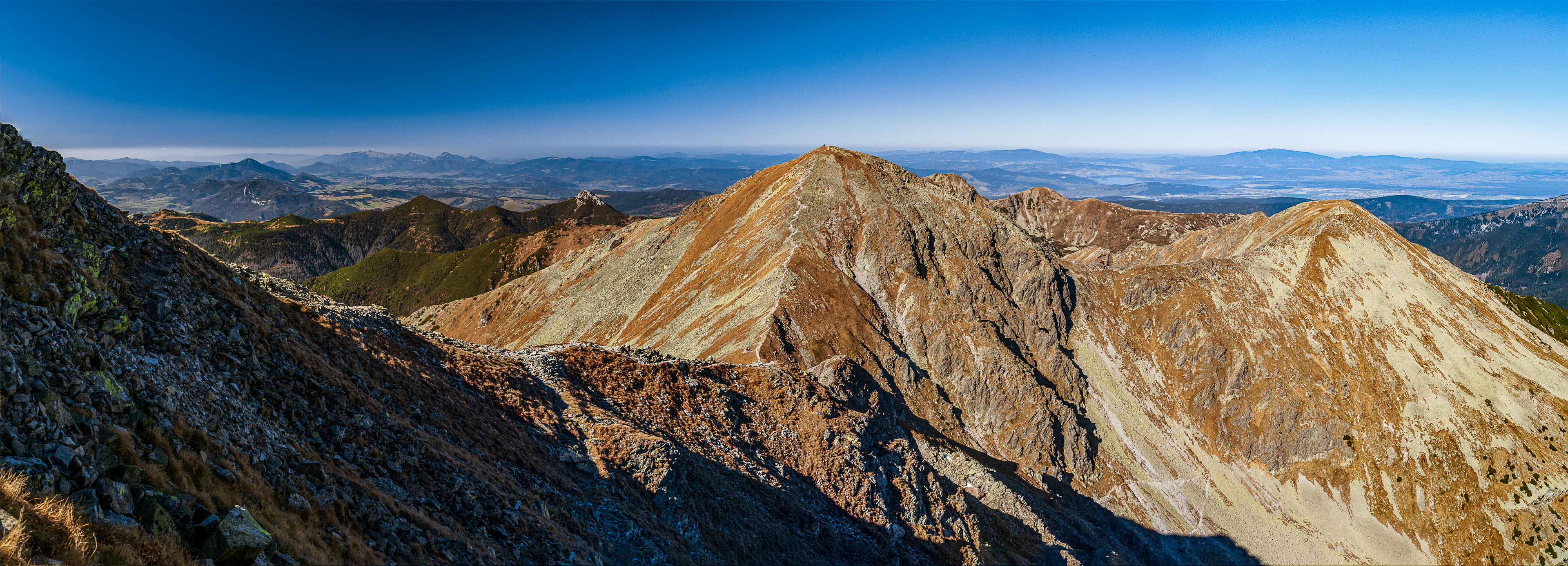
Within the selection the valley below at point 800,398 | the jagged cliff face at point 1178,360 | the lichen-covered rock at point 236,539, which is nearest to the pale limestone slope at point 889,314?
the jagged cliff face at point 1178,360

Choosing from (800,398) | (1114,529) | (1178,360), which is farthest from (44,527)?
(1178,360)

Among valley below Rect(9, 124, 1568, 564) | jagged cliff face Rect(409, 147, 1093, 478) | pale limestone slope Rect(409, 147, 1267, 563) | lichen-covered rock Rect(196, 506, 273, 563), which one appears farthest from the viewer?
jagged cliff face Rect(409, 147, 1093, 478)

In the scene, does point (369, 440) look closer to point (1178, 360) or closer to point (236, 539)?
point (236, 539)

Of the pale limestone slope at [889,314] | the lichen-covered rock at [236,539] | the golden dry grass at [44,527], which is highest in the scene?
the golden dry grass at [44,527]

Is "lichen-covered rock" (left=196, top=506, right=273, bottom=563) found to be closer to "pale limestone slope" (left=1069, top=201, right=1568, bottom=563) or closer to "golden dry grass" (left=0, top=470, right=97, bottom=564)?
"golden dry grass" (left=0, top=470, right=97, bottom=564)

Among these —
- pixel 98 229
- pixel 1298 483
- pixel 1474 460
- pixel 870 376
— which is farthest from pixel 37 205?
pixel 1474 460

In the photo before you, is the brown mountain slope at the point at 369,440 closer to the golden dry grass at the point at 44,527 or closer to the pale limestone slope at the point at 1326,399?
the golden dry grass at the point at 44,527

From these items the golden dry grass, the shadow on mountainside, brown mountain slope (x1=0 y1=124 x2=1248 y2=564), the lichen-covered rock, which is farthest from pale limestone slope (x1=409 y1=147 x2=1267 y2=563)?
the golden dry grass
